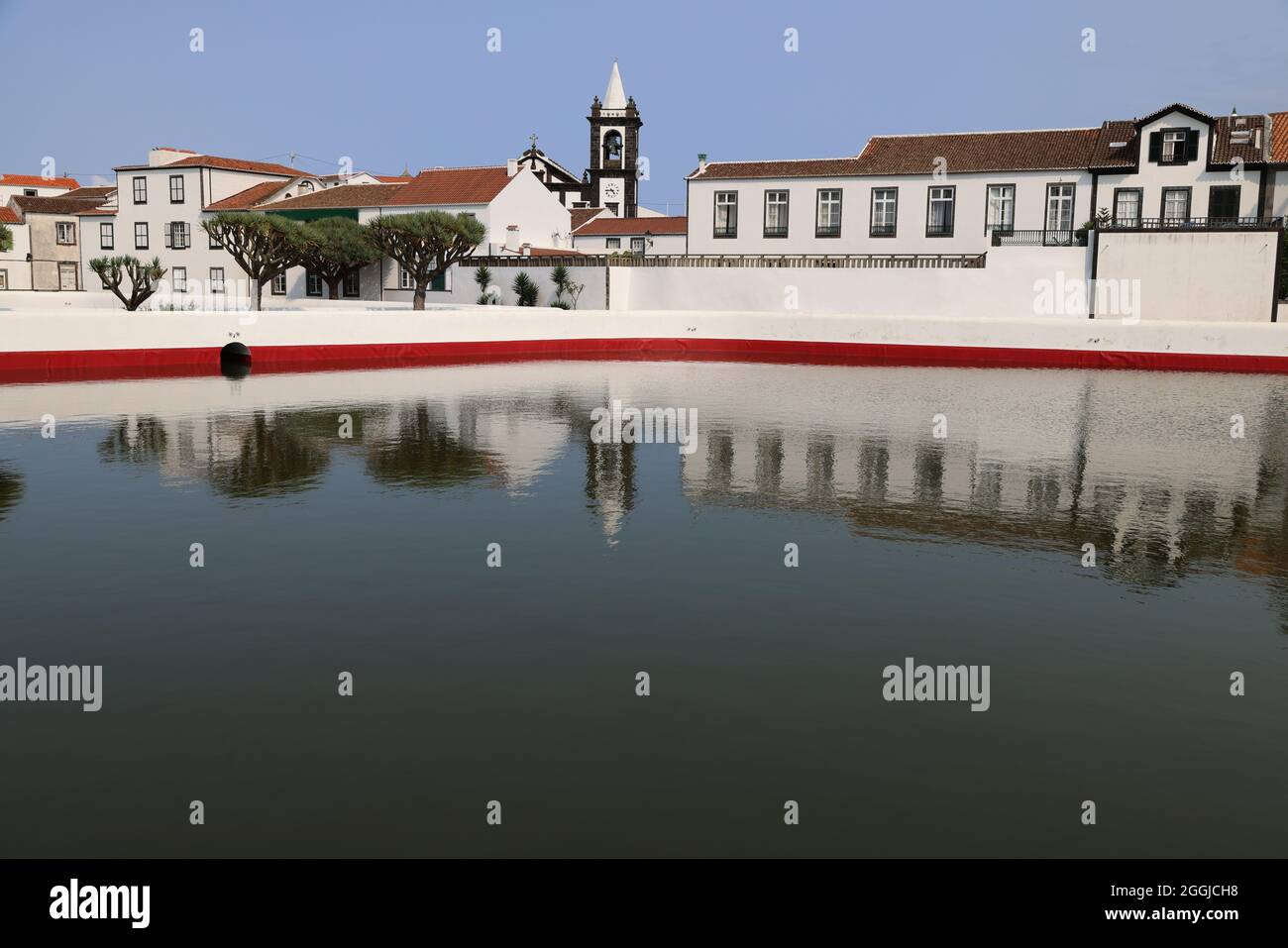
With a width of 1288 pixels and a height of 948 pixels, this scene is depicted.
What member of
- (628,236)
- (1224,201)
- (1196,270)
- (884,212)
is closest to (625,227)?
(628,236)

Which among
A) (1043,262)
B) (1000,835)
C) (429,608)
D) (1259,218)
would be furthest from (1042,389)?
(1000,835)

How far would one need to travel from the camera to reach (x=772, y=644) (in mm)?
9961

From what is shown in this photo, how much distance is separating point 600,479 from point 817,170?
40.9 meters

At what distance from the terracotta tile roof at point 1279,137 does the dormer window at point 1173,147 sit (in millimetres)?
3053

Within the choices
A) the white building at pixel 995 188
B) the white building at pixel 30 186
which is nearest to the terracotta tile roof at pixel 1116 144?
the white building at pixel 995 188

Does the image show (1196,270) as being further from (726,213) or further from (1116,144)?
(726,213)

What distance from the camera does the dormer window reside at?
50.3 meters

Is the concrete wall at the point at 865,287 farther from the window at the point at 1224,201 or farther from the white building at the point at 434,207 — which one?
the white building at the point at 434,207

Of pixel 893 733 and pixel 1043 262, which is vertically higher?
pixel 1043 262
